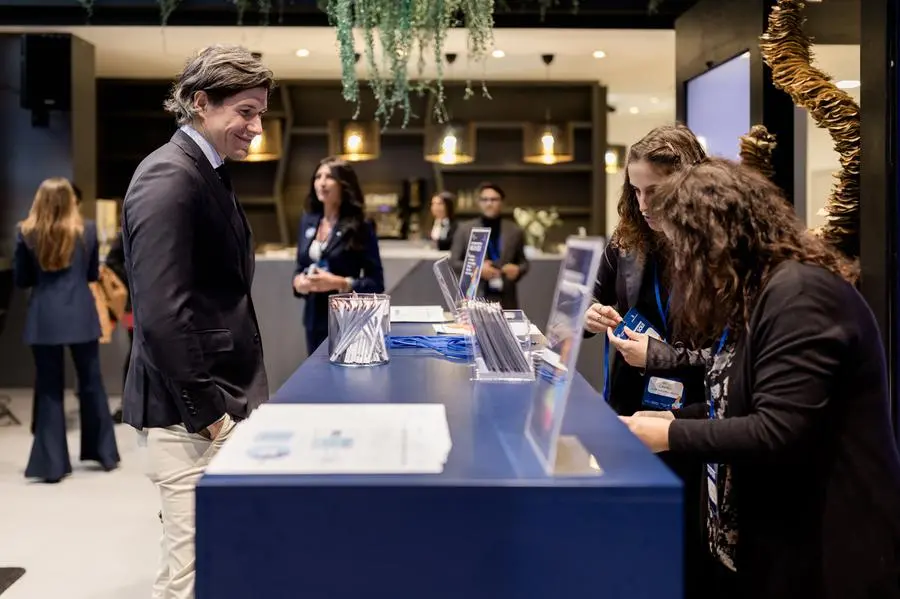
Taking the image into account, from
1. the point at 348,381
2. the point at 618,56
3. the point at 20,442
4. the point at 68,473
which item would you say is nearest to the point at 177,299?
the point at 348,381

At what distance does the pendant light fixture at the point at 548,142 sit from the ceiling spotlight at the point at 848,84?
5.64m

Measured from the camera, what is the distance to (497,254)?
6.54 metres

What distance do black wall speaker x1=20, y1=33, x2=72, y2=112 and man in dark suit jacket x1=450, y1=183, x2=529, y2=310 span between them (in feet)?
11.0

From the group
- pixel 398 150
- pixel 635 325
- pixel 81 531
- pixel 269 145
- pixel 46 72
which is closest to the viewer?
pixel 635 325

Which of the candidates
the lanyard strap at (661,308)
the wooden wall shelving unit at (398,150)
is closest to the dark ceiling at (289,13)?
the lanyard strap at (661,308)

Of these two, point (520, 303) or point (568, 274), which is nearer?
point (568, 274)

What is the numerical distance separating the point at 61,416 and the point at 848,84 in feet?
12.9

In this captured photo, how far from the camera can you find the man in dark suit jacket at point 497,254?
6270mm

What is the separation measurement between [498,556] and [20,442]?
5206mm

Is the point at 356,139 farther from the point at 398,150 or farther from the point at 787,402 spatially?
the point at 787,402

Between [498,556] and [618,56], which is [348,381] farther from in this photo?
[618,56]

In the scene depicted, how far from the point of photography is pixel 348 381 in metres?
1.81

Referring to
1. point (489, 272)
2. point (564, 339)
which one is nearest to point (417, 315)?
point (564, 339)

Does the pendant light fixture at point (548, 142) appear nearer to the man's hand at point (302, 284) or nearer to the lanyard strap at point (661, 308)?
the man's hand at point (302, 284)
